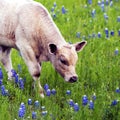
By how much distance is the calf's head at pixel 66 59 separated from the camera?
873 cm

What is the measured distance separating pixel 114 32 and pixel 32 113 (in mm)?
4921

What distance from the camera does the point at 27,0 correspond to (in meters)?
9.88

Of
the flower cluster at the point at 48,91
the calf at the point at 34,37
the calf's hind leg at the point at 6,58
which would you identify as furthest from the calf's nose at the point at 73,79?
the calf's hind leg at the point at 6,58

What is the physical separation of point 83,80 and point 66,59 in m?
1.32

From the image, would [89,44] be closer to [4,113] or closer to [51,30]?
[51,30]

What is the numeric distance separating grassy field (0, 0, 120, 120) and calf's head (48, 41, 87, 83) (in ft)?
1.29

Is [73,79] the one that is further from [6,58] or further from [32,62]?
[6,58]

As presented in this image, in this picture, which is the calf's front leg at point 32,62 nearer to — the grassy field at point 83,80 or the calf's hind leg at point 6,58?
the grassy field at point 83,80

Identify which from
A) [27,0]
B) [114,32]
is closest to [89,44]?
[114,32]

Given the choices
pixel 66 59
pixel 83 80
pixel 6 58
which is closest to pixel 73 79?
pixel 66 59

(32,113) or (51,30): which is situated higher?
(51,30)

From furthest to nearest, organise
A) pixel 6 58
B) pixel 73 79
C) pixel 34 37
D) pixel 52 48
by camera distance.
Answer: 1. pixel 6 58
2. pixel 34 37
3. pixel 52 48
4. pixel 73 79

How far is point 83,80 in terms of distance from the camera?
9.98m

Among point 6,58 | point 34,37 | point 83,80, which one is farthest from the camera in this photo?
point 6,58
